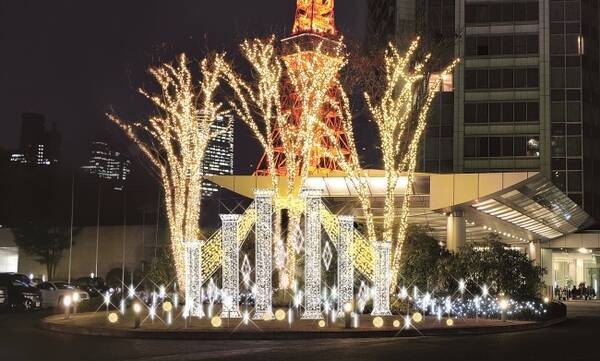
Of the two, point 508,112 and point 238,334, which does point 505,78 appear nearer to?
point 508,112

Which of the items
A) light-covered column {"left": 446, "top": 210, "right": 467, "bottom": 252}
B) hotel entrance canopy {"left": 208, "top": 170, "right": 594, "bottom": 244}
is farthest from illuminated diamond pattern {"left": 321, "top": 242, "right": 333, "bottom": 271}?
light-covered column {"left": 446, "top": 210, "right": 467, "bottom": 252}

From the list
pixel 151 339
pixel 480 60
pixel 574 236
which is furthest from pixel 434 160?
pixel 151 339

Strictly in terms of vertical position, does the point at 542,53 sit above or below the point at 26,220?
above

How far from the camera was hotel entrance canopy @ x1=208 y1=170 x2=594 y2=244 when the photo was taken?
1296 inches

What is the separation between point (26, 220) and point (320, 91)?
1027 inches

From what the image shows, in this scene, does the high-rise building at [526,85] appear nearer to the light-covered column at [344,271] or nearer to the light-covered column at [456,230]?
the light-covered column at [456,230]

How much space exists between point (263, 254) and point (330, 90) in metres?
16.8

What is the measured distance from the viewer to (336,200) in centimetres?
3838

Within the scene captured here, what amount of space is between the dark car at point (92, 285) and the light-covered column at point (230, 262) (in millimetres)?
17637

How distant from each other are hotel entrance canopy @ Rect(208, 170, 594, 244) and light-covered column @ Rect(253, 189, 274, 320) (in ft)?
16.0

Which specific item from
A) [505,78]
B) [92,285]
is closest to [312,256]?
[92,285]

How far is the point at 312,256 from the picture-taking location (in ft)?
74.9

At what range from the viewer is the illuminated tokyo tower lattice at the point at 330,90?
3731cm

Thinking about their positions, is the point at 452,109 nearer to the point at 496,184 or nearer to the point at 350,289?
the point at 496,184
